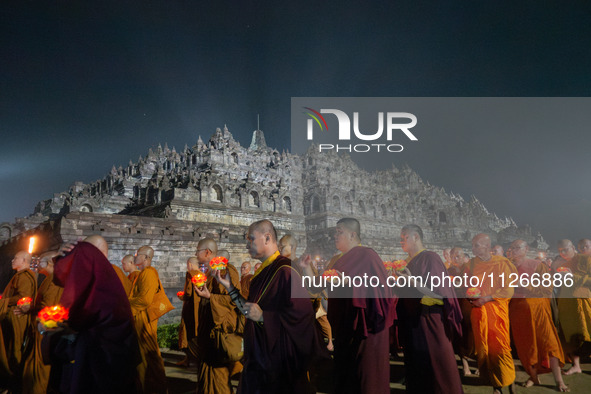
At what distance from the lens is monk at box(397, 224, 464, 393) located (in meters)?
4.66

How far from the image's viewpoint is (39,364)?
5.30 metres

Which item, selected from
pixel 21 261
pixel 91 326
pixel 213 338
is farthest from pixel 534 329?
pixel 21 261

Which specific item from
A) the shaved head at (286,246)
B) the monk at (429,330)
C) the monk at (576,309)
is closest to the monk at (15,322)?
the shaved head at (286,246)

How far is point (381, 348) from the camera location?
449 cm

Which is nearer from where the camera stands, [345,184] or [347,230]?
[347,230]

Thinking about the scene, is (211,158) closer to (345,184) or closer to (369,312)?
(345,184)

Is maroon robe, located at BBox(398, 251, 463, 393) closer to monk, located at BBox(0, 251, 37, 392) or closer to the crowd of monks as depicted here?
the crowd of monks

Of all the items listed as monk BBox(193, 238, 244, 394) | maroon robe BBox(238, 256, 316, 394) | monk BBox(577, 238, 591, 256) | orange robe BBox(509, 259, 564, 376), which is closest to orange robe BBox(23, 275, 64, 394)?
monk BBox(193, 238, 244, 394)

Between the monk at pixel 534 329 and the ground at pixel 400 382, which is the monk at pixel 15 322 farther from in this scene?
the monk at pixel 534 329

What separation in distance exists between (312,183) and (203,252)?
119 feet

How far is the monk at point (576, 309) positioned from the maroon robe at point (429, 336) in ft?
13.1

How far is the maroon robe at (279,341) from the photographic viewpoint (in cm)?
365

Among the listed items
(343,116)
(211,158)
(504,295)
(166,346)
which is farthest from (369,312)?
(211,158)

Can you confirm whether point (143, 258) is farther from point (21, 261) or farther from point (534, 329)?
point (534, 329)
